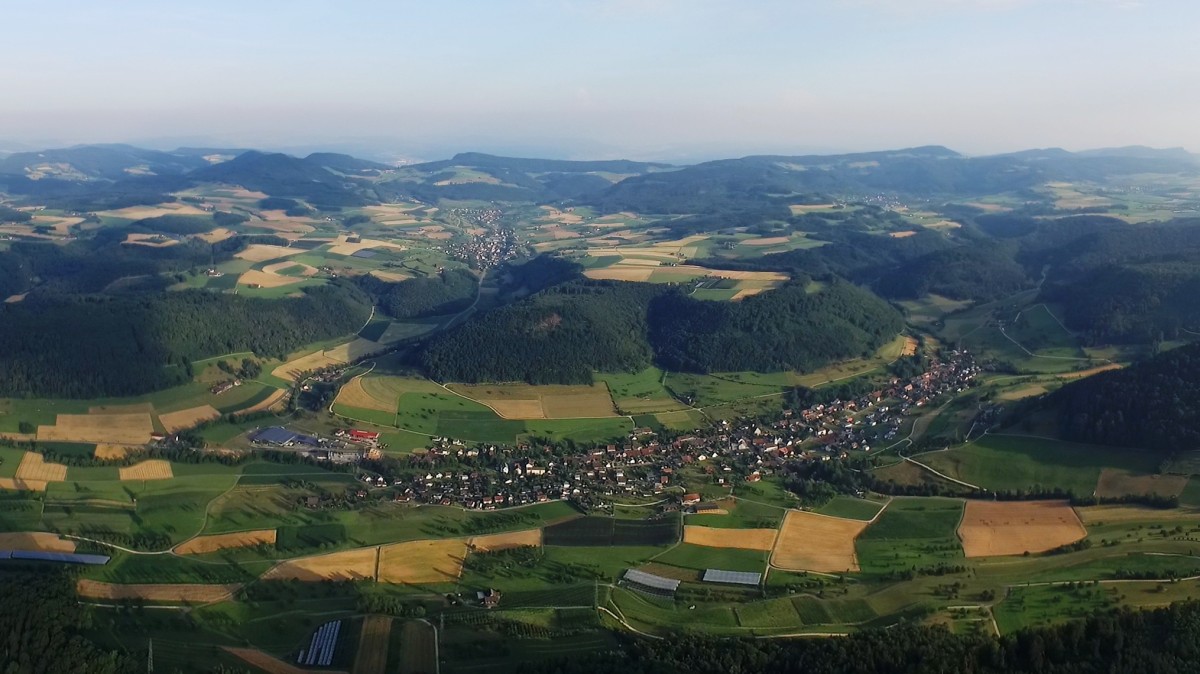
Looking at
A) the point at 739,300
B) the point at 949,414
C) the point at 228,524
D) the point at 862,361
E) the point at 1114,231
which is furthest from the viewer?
the point at 1114,231

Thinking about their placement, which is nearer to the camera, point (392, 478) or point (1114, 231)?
point (392, 478)

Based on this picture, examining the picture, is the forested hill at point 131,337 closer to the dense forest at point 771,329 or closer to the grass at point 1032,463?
the dense forest at point 771,329

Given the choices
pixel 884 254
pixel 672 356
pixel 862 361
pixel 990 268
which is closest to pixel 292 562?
pixel 672 356

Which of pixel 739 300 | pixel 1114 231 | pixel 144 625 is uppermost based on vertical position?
pixel 1114 231

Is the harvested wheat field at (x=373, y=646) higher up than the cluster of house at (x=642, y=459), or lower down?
lower down

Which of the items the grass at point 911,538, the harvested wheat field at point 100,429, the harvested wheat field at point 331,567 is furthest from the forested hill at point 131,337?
the grass at point 911,538

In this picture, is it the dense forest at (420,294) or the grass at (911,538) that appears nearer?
the grass at (911,538)

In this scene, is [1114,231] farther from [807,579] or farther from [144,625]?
[144,625]
